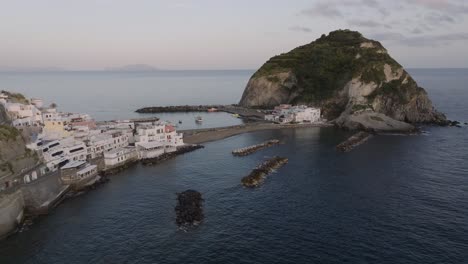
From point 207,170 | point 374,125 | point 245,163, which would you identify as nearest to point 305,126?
point 374,125

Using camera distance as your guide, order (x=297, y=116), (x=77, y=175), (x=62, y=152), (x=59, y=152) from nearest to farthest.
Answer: (x=77, y=175), (x=59, y=152), (x=62, y=152), (x=297, y=116)

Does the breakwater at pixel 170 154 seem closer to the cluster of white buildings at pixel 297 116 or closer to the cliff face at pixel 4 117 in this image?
the cliff face at pixel 4 117

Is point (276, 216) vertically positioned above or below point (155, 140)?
below

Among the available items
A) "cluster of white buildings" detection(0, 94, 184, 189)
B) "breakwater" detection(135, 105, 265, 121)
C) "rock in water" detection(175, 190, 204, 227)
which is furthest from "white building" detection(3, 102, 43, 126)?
"breakwater" detection(135, 105, 265, 121)

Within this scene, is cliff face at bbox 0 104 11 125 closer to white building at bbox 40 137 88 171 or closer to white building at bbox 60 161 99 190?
white building at bbox 40 137 88 171

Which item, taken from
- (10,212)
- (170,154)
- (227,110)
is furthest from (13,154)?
(227,110)

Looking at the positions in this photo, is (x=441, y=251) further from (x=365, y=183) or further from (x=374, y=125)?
(x=374, y=125)

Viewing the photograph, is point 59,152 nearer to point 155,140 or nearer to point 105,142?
point 105,142
